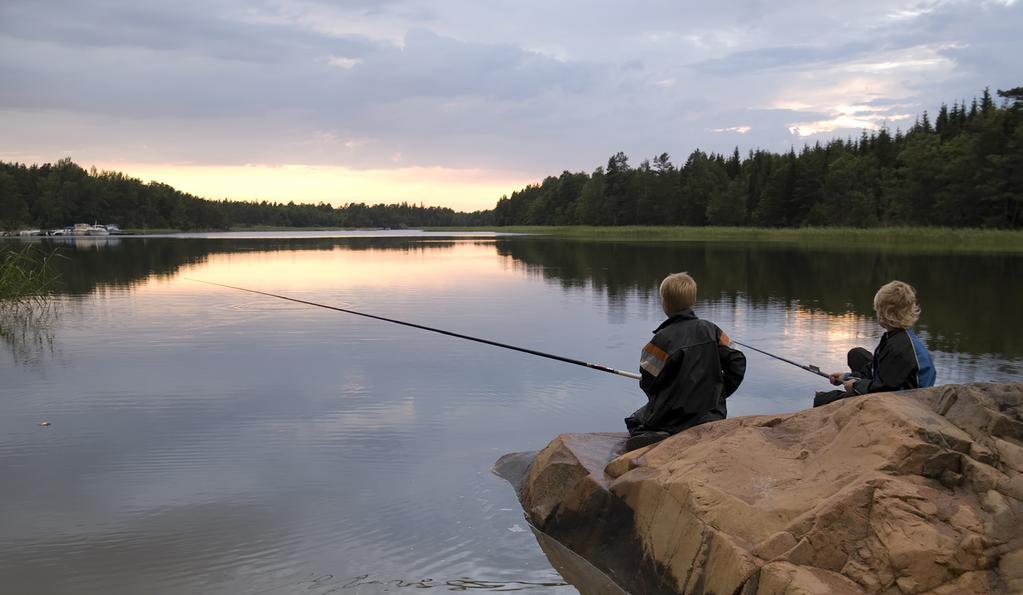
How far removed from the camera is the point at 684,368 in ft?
16.2

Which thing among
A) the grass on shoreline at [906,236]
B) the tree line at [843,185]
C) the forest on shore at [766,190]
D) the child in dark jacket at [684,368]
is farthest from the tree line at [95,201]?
the child in dark jacket at [684,368]

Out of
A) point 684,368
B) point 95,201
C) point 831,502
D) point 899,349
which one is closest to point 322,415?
point 684,368

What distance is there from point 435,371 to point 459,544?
17.5 feet

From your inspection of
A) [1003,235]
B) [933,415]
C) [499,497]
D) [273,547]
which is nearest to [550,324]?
[499,497]

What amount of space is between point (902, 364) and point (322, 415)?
562cm

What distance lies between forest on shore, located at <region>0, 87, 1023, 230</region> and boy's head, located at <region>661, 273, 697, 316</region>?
61.3m

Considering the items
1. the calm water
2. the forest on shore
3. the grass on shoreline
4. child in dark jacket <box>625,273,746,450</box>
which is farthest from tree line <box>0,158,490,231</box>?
child in dark jacket <box>625,273,746,450</box>

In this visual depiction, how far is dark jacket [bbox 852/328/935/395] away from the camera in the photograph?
183 inches

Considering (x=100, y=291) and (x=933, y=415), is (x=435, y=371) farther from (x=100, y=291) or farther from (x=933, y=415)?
(x=100, y=291)

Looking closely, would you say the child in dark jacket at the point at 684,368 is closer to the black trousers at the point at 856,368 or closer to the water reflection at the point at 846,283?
the black trousers at the point at 856,368

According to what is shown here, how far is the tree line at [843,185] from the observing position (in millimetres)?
59719

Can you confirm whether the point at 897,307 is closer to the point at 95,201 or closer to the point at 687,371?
the point at 687,371

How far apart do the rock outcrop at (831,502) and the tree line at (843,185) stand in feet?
203

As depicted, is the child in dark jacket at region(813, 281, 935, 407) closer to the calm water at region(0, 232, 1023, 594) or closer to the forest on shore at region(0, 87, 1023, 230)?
the calm water at region(0, 232, 1023, 594)
